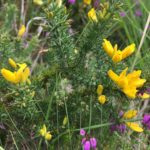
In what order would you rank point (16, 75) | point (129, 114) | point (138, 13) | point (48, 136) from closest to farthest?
point (16, 75) → point (48, 136) → point (129, 114) → point (138, 13)

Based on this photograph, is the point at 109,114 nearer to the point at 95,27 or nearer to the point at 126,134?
the point at 126,134

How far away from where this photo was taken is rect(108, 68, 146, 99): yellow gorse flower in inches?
53.0

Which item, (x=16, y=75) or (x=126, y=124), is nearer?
(x=16, y=75)

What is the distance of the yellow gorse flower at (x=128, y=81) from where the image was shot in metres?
1.35

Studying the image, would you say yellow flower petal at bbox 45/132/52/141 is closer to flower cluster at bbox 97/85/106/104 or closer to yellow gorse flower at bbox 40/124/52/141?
yellow gorse flower at bbox 40/124/52/141

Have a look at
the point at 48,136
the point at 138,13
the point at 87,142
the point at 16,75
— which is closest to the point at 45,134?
the point at 48,136

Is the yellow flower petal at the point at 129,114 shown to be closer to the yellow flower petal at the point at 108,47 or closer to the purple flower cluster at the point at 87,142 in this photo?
the purple flower cluster at the point at 87,142

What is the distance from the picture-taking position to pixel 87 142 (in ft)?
4.82

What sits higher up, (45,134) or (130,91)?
(130,91)

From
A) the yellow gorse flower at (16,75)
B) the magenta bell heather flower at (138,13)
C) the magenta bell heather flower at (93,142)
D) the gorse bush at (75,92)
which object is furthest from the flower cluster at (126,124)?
the magenta bell heather flower at (138,13)

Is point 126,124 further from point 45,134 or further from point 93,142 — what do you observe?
point 45,134

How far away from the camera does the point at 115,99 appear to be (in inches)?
64.2

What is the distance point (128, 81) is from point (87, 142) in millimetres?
278

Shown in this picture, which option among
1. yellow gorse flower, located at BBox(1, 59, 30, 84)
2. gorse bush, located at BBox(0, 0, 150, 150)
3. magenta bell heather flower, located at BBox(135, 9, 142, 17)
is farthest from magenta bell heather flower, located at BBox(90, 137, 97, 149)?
magenta bell heather flower, located at BBox(135, 9, 142, 17)
